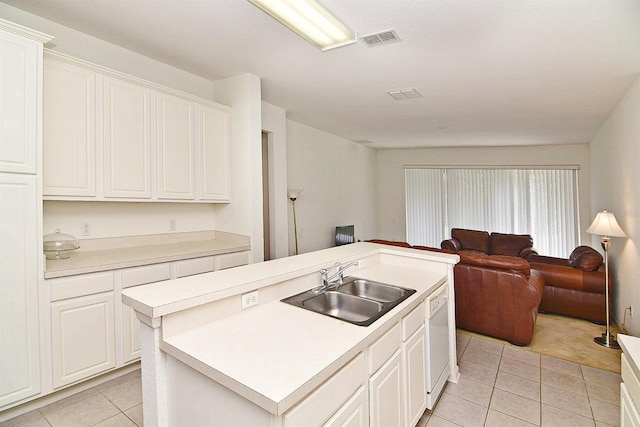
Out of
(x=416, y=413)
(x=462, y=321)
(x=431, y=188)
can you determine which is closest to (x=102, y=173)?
(x=416, y=413)

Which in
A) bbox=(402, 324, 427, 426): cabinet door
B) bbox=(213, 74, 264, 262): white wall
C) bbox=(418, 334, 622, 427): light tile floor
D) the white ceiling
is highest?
the white ceiling

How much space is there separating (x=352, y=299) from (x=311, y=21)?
175 centimetres

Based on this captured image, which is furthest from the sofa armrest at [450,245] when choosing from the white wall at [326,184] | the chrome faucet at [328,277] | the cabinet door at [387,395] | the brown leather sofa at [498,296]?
the cabinet door at [387,395]

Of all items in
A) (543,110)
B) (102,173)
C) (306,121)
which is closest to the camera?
(102,173)

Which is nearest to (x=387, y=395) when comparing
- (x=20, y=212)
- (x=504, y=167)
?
(x=20, y=212)

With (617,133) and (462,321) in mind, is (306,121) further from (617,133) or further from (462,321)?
(617,133)

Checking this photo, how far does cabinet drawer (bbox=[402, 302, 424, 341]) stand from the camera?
66.7 inches

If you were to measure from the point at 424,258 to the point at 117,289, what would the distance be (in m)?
2.40

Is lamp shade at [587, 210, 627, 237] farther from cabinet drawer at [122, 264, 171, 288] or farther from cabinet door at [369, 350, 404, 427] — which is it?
cabinet drawer at [122, 264, 171, 288]

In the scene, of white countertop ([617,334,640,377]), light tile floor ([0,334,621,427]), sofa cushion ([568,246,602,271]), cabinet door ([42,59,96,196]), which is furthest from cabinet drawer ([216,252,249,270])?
sofa cushion ([568,246,602,271])

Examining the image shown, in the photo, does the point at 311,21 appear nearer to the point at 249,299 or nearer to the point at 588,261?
the point at 249,299

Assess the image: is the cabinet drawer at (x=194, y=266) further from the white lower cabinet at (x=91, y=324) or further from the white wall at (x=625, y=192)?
the white wall at (x=625, y=192)

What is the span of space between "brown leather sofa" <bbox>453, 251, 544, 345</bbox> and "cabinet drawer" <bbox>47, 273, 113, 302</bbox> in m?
3.26

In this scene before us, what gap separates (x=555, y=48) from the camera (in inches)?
97.4
